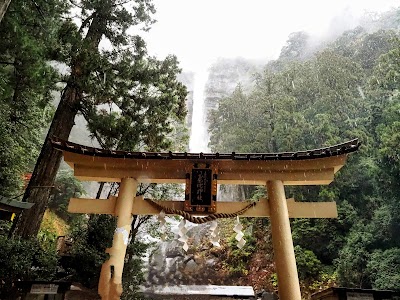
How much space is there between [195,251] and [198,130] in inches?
815

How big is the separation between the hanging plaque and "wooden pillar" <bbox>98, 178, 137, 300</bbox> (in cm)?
115

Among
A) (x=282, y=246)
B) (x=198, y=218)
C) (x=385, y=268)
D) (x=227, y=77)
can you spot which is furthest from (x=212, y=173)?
(x=227, y=77)

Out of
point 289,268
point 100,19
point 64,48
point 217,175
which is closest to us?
point 289,268

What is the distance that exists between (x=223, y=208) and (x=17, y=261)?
4.11 m

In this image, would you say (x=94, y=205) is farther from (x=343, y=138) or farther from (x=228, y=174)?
(x=343, y=138)

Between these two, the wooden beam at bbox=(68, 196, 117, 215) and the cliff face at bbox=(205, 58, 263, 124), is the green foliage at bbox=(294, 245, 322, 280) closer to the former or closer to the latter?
the wooden beam at bbox=(68, 196, 117, 215)

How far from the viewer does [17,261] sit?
19.3 feet

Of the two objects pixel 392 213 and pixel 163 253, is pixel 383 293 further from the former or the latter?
pixel 163 253

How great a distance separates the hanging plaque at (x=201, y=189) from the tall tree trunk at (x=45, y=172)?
3.34 m

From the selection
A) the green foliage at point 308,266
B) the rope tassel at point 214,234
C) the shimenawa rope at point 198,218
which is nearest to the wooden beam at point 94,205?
the shimenawa rope at point 198,218

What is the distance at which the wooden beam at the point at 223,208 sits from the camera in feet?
19.7

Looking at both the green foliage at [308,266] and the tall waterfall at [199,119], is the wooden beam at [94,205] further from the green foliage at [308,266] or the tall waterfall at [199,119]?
the tall waterfall at [199,119]

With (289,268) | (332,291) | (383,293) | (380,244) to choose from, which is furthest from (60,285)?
(380,244)

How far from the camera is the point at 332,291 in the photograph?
5.02 metres
